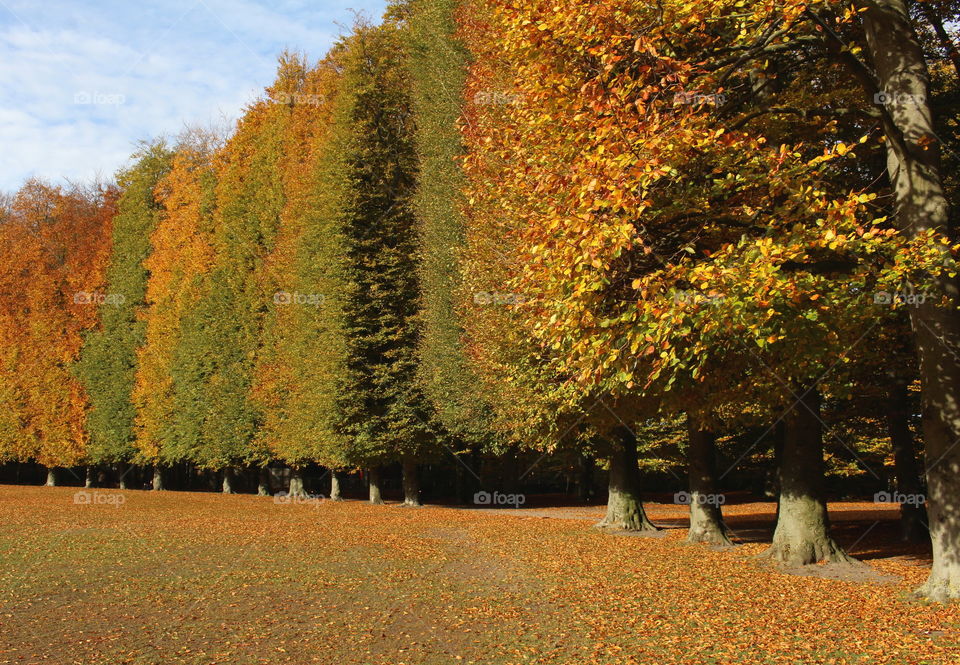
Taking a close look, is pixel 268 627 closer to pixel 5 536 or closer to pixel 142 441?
pixel 5 536

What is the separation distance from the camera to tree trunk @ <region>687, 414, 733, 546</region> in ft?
51.4

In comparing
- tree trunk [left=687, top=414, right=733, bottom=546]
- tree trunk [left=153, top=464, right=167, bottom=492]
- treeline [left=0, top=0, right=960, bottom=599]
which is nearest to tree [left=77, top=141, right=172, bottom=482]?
treeline [left=0, top=0, right=960, bottom=599]

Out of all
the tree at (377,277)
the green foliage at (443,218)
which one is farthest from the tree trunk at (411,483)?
the green foliage at (443,218)

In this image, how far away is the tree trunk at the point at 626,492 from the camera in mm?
18844

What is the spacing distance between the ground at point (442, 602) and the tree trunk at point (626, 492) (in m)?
1.71

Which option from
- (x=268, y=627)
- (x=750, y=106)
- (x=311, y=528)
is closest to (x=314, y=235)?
(x=311, y=528)

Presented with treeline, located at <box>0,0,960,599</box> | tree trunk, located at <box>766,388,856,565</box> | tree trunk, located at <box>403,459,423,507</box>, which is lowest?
tree trunk, located at <box>403,459,423,507</box>

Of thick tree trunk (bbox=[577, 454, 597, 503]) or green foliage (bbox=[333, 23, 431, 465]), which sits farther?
thick tree trunk (bbox=[577, 454, 597, 503])

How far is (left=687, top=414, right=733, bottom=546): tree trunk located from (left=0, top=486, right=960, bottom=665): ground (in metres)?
0.92

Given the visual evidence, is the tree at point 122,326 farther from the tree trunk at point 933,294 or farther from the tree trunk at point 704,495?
the tree trunk at point 933,294

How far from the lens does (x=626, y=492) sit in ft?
62.5

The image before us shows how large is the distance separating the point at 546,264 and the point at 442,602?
14.3ft

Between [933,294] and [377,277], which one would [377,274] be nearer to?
[377,277]

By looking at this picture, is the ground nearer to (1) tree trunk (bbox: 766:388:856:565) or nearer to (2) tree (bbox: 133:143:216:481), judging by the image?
(1) tree trunk (bbox: 766:388:856:565)
